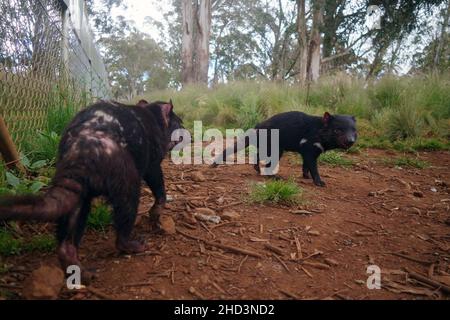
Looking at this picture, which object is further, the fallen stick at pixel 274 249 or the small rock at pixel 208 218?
the small rock at pixel 208 218

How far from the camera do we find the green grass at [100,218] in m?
2.93

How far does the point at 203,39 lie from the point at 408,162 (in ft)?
46.6

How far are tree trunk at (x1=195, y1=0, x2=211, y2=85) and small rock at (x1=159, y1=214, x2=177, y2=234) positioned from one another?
1558 centimetres

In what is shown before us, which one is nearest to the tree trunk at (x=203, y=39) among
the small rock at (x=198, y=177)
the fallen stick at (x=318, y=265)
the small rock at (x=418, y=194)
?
the small rock at (x=198, y=177)

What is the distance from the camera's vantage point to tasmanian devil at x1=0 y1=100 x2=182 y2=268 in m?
1.87

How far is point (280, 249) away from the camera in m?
2.84

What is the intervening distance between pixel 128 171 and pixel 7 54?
80.1 inches

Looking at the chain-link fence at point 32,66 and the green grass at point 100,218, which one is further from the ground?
the chain-link fence at point 32,66

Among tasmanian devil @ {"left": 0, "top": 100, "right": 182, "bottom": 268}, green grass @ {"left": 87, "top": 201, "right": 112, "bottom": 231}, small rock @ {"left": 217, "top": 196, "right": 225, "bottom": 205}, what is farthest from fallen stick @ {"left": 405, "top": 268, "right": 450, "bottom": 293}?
green grass @ {"left": 87, "top": 201, "right": 112, "bottom": 231}

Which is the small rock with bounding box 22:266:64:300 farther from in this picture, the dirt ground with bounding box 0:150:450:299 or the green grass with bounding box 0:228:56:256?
the green grass with bounding box 0:228:56:256

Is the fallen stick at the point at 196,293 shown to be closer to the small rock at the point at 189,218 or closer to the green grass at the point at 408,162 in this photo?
the small rock at the point at 189,218

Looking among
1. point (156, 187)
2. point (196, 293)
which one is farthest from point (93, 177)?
point (156, 187)

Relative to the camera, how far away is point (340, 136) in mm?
4992

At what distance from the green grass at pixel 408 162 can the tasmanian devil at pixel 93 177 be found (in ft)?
15.3
